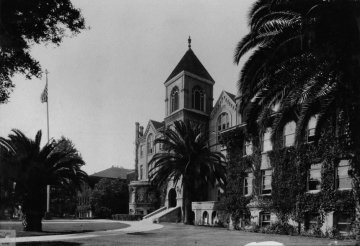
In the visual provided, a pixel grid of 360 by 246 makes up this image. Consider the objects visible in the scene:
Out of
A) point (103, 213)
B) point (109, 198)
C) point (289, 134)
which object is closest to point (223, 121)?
point (289, 134)

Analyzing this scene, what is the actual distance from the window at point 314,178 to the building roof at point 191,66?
2942cm

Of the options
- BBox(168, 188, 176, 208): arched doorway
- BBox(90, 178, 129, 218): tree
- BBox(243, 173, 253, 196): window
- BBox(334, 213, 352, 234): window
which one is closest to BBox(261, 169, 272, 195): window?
BBox(243, 173, 253, 196): window

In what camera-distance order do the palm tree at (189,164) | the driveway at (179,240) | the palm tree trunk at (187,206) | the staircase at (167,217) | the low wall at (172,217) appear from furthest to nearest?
the low wall at (172,217) < the staircase at (167,217) < the palm tree trunk at (187,206) < the palm tree at (189,164) < the driveway at (179,240)

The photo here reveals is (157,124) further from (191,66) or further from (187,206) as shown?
(187,206)

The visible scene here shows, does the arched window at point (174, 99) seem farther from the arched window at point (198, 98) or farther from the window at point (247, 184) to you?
the window at point (247, 184)

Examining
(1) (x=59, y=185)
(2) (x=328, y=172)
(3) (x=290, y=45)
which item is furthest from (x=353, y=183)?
(1) (x=59, y=185)

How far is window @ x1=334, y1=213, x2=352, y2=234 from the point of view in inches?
876

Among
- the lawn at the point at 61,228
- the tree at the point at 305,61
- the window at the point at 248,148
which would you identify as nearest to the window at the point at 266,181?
the window at the point at 248,148

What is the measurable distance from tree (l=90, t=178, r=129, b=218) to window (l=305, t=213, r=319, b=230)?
3827cm

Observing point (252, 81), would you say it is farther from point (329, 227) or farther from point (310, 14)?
point (329, 227)

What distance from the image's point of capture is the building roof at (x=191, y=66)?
52.5 metres

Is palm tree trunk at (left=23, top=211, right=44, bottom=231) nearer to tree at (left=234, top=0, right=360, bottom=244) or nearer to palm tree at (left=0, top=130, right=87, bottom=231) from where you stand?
palm tree at (left=0, top=130, right=87, bottom=231)

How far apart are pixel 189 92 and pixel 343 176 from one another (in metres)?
30.4

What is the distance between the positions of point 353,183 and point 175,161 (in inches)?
617
